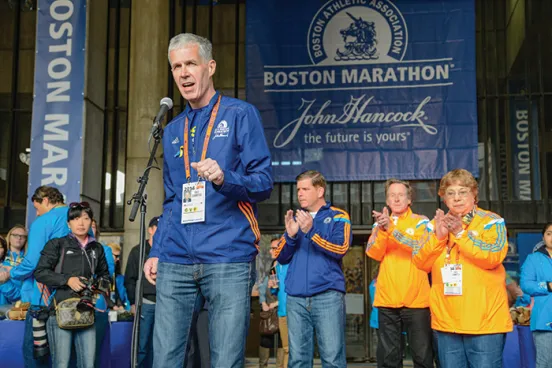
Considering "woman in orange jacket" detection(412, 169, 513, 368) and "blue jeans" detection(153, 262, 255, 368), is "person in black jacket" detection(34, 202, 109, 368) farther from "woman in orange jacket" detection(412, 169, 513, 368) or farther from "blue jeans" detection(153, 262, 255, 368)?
"blue jeans" detection(153, 262, 255, 368)

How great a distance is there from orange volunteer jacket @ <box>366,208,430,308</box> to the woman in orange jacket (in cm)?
114

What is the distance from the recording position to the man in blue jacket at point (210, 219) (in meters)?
2.30

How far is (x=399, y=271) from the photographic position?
5133 millimetres

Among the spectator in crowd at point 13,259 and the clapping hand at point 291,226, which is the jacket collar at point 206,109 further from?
the spectator in crowd at point 13,259

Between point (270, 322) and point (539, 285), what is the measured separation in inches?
147

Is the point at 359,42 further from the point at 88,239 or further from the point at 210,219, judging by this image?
the point at 210,219

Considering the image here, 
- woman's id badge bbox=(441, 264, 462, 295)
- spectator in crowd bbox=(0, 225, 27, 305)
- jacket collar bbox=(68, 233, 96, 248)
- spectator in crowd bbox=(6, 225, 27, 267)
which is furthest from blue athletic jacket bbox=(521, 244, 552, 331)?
spectator in crowd bbox=(6, 225, 27, 267)

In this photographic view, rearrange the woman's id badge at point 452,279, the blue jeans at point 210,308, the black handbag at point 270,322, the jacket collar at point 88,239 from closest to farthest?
the blue jeans at point 210,308 → the woman's id badge at point 452,279 → the jacket collar at point 88,239 → the black handbag at point 270,322

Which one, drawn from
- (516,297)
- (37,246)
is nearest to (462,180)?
(37,246)

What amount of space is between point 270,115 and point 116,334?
4.97m

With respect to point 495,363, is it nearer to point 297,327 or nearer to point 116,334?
point 297,327

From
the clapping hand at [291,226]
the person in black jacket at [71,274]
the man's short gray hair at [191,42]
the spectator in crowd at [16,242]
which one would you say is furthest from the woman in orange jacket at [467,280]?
the spectator in crowd at [16,242]

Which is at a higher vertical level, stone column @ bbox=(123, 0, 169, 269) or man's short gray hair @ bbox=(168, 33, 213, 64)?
stone column @ bbox=(123, 0, 169, 269)

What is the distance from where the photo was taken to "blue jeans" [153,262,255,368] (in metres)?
2.29
